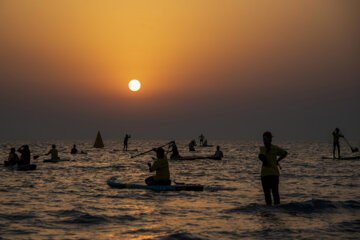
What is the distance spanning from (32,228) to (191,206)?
18.1 ft

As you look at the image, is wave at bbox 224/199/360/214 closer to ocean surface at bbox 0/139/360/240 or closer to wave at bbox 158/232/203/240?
ocean surface at bbox 0/139/360/240

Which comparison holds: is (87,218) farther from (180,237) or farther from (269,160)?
(269,160)

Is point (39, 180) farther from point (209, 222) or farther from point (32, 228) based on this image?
point (209, 222)

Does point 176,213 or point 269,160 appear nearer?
point 269,160

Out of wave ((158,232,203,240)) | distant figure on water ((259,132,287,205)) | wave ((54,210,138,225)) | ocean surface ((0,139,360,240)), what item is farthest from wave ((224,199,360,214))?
wave ((158,232,203,240))

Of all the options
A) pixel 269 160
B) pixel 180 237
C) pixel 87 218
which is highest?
pixel 269 160

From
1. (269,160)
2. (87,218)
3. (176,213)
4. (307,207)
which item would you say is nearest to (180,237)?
(176,213)

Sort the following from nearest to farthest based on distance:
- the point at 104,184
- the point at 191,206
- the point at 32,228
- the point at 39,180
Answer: the point at 32,228 < the point at 191,206 < the point at 104,184 < the point at 39,180

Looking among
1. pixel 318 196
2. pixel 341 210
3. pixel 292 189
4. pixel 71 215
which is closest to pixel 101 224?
pixel 71 215

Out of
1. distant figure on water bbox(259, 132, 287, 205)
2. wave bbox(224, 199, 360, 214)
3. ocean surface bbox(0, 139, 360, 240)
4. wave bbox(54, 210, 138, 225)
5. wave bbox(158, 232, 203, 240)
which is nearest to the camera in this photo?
wave bbox(158, 232, 203, 240)

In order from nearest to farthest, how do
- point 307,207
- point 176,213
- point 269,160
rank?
point 269,160
point 176,213
point 307,207

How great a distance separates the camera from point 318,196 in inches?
654

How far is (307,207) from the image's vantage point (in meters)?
13.7

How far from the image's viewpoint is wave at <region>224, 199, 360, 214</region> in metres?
13.1
